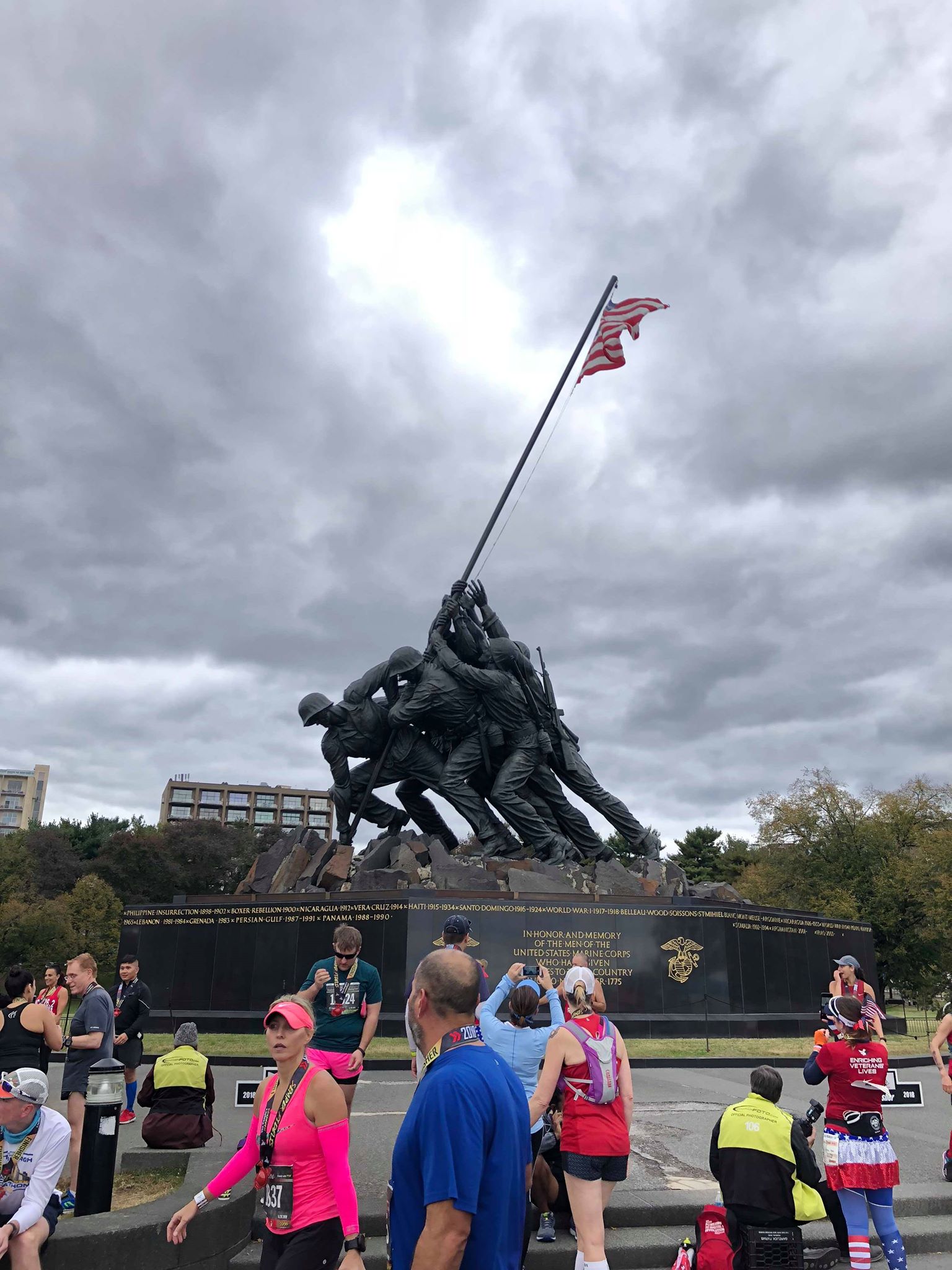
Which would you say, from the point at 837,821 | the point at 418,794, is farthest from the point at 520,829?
the point at 837,821

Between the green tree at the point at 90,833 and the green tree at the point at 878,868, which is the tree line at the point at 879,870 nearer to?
the green tree at the point at 878,868

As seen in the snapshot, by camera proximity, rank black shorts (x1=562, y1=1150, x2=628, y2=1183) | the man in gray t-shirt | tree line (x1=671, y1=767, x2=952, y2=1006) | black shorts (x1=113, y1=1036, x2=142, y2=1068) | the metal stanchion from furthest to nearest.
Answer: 1. tree line (x1=671, y1=767, x2=952, y2=1006)
2. black shorts (x1=113, y1=1036, x2=142, y2=1068)
3. the man in gray t-shirt
4. the metal stanchion
5. black shorts (x1=562, y1=1150, x2=628, y2=1183)

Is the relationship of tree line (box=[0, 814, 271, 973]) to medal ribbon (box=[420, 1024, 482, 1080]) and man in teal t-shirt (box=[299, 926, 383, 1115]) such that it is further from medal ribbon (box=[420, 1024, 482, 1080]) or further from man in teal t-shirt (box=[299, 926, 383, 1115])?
medal ribbon (box=[420, 1024, 482, 1080])

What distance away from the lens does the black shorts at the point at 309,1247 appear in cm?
350

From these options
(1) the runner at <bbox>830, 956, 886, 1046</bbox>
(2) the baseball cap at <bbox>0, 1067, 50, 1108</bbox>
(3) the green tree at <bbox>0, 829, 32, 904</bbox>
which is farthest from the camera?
(3) the green tree at <bbox>0, 829, 32, 904</bbox>

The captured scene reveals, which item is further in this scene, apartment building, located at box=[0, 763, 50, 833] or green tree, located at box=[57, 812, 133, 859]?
apartment building, located at box=[0, 763, 50, 833]

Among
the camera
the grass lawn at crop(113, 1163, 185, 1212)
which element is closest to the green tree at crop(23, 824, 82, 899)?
the grass lawn at crop(113, 1163, 185, 1212)

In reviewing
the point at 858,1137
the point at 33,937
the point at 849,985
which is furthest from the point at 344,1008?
the point at 33,937

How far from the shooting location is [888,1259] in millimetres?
5305

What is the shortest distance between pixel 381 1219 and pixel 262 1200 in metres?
2.77

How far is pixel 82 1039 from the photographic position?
23.2 feet

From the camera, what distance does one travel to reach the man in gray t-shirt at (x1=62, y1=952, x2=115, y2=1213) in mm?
7121

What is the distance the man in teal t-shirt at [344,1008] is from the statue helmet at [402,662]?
1513 centimetres

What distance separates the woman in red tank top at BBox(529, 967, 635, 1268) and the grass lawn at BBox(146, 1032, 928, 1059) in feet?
32.2
